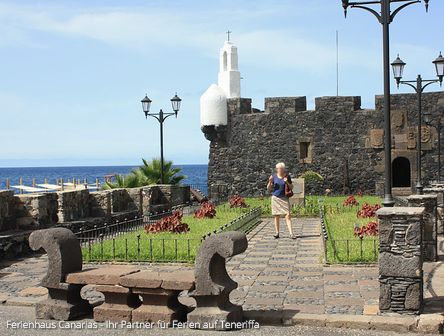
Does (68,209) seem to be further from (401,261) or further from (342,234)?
(401,261)

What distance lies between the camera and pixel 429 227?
1152cm

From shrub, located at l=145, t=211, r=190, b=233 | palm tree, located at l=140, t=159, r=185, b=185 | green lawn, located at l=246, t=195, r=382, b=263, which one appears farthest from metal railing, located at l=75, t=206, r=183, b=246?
palm tree, located at l=140, t=159, r=185, b=185

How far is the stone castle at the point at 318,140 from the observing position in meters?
28.4

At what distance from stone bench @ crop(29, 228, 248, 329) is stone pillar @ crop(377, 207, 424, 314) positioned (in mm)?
1552

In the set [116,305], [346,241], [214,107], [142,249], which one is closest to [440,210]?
[346,241]

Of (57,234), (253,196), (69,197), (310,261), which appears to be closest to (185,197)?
(253,196)

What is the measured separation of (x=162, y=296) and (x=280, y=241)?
7.71m

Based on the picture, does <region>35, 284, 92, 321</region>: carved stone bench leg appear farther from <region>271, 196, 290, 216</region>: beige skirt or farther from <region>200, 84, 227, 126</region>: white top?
<region>200, 84, 227, 126</region>: white top

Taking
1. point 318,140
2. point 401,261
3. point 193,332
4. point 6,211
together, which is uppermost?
point 318,140

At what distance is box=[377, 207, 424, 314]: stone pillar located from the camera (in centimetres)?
752

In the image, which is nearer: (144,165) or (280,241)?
(280,241)

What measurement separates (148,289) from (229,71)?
29.2 metres

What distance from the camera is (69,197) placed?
16797mm

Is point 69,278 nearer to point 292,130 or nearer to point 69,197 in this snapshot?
point 69,197
